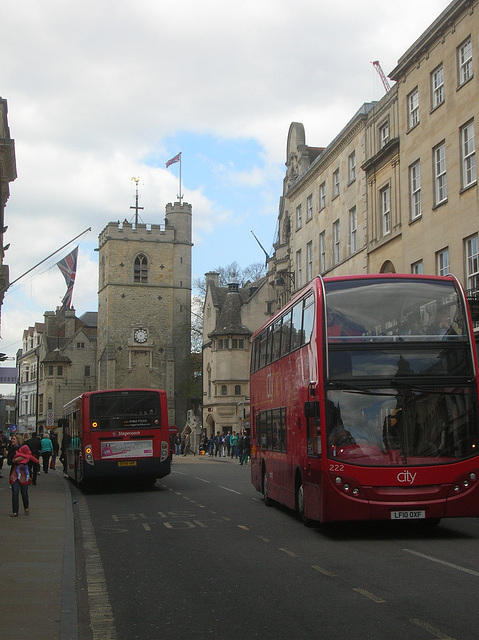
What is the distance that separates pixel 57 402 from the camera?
9462 centimetres

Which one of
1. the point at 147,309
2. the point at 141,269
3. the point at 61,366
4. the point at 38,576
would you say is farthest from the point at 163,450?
the point at 61,366

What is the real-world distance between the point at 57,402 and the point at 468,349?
85920 millimetres

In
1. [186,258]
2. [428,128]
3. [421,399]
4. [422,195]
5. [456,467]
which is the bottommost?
[456,467]

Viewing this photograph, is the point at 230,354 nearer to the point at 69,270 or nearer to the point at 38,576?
the point at 69,270

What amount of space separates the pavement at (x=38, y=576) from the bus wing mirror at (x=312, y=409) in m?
3.79

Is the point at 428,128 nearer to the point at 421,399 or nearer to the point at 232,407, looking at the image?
the point at 421,399

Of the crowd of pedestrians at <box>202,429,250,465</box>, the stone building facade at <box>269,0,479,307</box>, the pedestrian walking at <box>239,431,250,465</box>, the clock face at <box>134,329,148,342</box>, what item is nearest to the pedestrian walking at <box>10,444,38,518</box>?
the stone building facade at <box>269,0,479,307</box>

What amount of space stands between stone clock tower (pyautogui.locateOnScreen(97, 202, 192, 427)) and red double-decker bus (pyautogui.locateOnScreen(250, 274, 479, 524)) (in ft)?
245

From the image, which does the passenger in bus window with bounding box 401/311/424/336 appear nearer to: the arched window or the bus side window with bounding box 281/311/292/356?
the bus side window with bounding box 281/311/292/356

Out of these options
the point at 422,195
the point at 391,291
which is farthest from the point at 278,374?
the point at 422,195

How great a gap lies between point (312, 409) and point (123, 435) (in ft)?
36.0

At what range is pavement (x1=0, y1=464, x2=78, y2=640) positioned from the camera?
6803 mm

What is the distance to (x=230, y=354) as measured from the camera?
69.8m

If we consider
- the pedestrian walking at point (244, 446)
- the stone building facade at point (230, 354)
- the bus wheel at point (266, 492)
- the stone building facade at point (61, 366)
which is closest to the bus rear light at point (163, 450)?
the bus wheel at point (266, 492)
